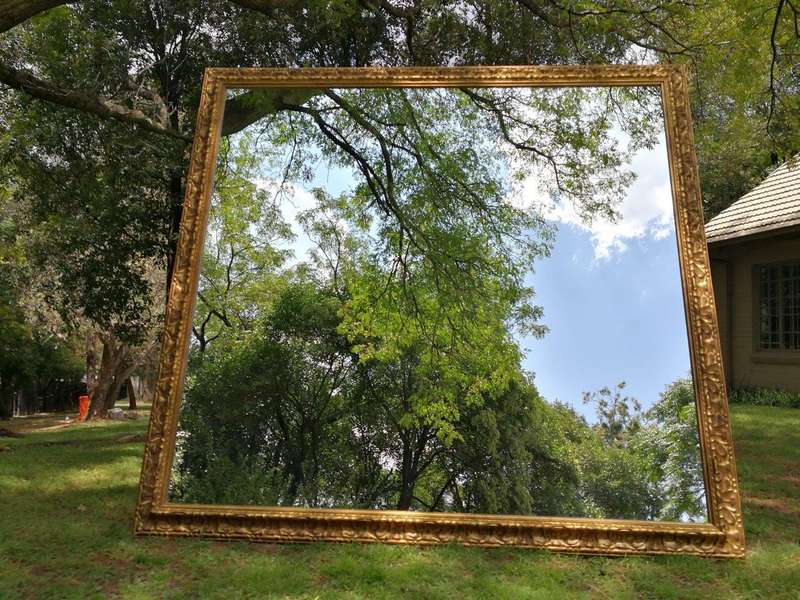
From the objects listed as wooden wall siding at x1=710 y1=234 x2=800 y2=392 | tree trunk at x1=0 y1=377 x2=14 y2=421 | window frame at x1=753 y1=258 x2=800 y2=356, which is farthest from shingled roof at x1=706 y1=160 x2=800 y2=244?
tree trunk at x1=0 y1=377 x2=14 y2=421

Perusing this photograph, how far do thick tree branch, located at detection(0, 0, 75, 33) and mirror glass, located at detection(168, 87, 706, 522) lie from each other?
4.62 feet

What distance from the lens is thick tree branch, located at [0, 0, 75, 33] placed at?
12.8 ft

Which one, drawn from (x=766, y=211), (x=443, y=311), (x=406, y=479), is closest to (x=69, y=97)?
(x=443, y=311)

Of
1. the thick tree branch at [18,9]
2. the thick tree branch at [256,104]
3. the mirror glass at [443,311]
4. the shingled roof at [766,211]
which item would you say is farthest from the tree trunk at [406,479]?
the shingled roof at [766,211]

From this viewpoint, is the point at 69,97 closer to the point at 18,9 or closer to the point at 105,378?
the point at 18,9

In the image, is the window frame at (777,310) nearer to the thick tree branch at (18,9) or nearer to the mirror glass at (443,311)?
the mirror glass at (443,311)

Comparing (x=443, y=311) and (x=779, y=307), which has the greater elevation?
(x=779, y=307)

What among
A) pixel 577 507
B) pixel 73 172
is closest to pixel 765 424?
pixel 577 507

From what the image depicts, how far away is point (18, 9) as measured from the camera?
3.96 meters

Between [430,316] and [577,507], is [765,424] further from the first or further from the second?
[430,316]

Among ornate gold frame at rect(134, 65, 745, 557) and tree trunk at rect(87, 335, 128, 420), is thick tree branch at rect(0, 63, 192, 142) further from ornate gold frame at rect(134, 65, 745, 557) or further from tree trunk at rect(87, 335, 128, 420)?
tree trunk at rect(87, 335, 128, 420)

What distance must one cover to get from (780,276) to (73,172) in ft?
35.9

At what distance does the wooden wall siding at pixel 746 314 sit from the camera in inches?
366

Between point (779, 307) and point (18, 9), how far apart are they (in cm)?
1108
